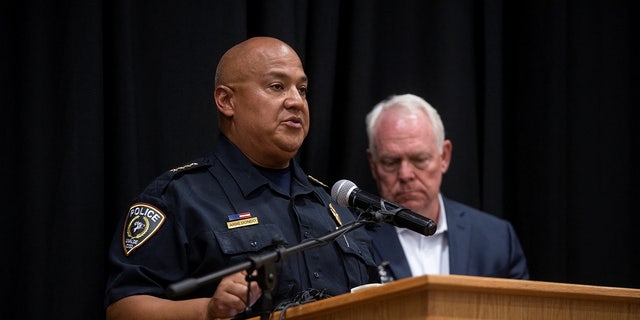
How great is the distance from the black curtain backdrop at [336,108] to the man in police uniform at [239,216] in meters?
0.43

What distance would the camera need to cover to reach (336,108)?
3.81m

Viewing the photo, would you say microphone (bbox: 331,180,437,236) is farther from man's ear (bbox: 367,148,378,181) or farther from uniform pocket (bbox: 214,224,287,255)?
man's ear (bbox: 367,148,378,181)

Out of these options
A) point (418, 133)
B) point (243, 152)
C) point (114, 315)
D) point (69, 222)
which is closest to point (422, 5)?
point (418, 133)

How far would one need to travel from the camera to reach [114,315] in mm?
2377

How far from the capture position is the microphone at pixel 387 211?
6.85 ft

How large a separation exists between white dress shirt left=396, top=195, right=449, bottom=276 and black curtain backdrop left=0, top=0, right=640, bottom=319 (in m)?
0.30

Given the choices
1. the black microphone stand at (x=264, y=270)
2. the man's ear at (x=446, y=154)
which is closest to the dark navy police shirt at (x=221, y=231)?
the black microphone stand at (x=264, y=270)

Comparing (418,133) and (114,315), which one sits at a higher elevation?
(418,133)

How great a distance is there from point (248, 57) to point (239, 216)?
1.76ft

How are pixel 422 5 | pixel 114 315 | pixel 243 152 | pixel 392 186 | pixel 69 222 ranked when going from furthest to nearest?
pixel 422 5 → pixel 392 186 → pixel 69 222 → pixel 243 152 → pixel 114 315

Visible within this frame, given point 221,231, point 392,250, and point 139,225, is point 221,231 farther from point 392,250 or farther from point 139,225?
point 392,250

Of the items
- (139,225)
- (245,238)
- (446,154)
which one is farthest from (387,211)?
(446,154)

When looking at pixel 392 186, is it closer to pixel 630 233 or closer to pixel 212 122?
pixel 212 122

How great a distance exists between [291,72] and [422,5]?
53.0 inches
